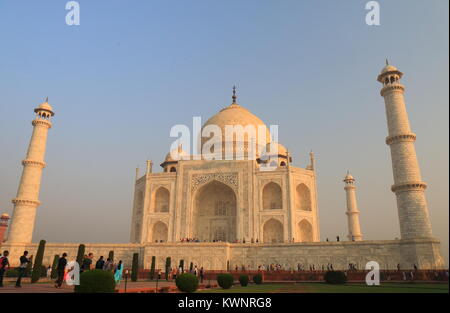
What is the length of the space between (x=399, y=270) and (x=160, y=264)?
14.1 meters

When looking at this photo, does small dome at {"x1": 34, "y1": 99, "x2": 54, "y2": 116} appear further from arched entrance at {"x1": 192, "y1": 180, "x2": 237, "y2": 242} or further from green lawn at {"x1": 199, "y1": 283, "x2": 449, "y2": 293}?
green lawn at {"x1": 199, "y1": 283, "x2": 449, "y2": 293}

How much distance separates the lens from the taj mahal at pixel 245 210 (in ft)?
66.7

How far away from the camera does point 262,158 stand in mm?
34281

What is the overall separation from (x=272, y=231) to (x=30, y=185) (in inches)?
711

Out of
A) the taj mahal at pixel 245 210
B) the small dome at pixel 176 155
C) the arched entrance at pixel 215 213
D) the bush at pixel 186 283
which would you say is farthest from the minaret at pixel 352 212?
the bush at pixel 186 283

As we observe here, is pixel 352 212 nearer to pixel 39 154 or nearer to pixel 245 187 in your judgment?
pixel 245 187

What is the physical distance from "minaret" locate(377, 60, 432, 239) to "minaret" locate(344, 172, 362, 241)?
40.3 feet

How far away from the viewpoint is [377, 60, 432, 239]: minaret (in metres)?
19.5

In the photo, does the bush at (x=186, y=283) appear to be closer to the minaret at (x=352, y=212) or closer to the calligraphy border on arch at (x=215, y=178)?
the calligraphy border on arch at (x=215, y=178)

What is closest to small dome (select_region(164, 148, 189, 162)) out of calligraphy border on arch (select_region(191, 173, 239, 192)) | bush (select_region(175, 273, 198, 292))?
calligraphy border on arch (select_region(191, 173, 239, 192))
